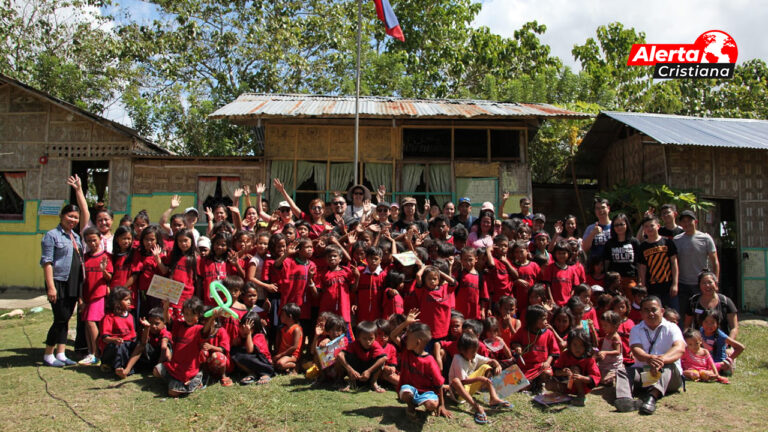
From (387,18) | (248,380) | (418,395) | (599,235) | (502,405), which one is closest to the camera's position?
(418,395)

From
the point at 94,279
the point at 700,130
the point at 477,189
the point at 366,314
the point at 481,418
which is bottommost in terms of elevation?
the point at 481,418

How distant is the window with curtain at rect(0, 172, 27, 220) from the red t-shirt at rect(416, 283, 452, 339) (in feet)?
31.6

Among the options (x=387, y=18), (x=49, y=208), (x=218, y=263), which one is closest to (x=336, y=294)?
(x=218, y=263)

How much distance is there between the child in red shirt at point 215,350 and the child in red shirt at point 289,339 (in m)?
0.48

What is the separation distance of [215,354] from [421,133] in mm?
6809

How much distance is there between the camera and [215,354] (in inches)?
183

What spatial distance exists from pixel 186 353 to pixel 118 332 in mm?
906

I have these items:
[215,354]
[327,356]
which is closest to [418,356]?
[327,356]

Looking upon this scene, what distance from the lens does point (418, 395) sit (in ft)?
13.2

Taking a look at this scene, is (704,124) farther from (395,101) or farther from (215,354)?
(215,354)

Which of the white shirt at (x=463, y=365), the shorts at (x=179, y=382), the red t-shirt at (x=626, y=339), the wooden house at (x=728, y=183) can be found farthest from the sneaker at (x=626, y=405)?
the wooden house at (x=728, y=183)

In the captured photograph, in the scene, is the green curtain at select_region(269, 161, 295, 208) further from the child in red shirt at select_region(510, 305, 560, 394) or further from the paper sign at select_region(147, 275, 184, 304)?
the child in red shirt at select_region(510, 305, 560, 394)

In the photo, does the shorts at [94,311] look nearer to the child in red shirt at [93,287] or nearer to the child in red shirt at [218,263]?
the child in red shirt at [93,287]

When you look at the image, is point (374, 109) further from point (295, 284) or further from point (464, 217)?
point (295, 284)
